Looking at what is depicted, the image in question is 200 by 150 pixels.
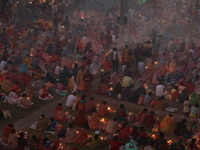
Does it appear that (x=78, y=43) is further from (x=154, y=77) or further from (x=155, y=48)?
(x=154, y=77)

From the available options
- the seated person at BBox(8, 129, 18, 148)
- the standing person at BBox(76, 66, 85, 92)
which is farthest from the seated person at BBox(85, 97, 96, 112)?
the seated person at BBox(8, 129, 18, 148)

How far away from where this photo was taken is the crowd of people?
13.3 metres

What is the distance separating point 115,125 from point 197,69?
7742mm

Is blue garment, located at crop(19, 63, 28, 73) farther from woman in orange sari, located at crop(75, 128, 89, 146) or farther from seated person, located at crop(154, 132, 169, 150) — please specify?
seated person, located at crop(154, 132, 169, 150)

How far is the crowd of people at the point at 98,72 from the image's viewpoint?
43.6ft

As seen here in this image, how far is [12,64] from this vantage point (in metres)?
20.0

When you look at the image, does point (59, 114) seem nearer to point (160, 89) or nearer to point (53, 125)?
point (53, 125)

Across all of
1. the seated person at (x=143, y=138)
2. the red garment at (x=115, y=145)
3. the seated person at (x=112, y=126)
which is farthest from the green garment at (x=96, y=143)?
the seated person at (x=143, y=138)

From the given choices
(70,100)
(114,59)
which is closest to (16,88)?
(70,100)

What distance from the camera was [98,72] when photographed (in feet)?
65.3

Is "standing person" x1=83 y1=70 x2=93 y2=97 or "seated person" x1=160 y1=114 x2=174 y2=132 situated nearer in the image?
"seated person" x1=160 y1=114 x2=174 y2=132

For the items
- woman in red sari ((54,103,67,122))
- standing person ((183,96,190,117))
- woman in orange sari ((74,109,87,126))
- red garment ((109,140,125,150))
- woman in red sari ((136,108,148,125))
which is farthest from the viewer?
standing person ((183,96,190,117))

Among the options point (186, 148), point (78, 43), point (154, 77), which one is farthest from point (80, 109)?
point (78, 43)

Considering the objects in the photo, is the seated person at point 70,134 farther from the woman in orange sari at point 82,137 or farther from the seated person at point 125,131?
the seated person at point 125,131
